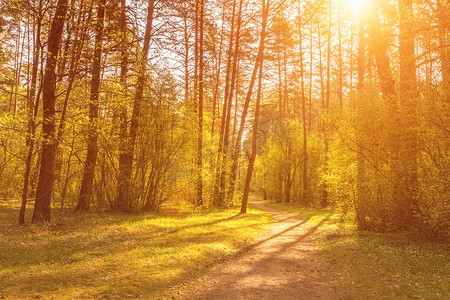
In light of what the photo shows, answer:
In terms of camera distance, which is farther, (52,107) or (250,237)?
(250,237)

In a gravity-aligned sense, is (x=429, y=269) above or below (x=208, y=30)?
below

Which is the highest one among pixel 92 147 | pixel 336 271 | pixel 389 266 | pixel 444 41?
pixel 444 41

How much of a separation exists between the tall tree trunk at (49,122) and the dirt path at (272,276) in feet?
21.8

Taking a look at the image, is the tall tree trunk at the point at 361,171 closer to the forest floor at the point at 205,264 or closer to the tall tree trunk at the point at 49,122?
the forest floor at the point at 205,264

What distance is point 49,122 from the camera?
9.41 metres

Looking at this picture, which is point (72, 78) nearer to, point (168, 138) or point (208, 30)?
point (168, 138)

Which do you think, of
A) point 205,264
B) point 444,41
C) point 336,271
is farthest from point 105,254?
point 444,41

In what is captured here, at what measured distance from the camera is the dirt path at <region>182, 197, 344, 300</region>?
5.60 m

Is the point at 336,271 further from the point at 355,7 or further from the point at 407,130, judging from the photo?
the point at 355,7

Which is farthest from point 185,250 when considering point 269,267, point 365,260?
point 365,260

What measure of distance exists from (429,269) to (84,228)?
10000mm

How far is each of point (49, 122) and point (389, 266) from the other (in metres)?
10.8

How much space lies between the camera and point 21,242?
7.42 metres

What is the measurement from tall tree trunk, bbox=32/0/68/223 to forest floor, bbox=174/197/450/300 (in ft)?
21.7
